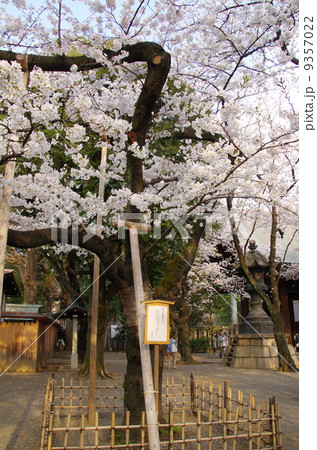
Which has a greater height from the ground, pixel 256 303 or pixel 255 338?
pixel 256 303

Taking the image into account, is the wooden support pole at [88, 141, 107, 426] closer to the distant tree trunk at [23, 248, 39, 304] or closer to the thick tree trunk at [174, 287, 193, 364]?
the thick tree trunk at [174, 287, 193, 364]

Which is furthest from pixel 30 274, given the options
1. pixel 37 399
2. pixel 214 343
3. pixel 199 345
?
pixel 199 345

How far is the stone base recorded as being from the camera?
16.2 meters

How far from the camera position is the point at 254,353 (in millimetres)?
16641

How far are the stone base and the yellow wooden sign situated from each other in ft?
41.8

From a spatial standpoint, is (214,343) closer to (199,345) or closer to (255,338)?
(199,345)

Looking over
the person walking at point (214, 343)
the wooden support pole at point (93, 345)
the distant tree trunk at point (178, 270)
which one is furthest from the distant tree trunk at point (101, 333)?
the person walking at point (214, 343)

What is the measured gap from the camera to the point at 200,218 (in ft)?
25.9

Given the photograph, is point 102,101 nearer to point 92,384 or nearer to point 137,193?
point 137,193

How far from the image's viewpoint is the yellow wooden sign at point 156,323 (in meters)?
4.77

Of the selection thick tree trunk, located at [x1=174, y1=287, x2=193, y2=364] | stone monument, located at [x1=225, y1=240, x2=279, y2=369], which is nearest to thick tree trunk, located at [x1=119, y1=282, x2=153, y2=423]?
stone monument, located at [x1=225, y1=240, x2=279, y2=369]

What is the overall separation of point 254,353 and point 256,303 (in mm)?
2278

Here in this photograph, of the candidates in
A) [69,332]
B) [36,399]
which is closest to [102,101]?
[36,399]

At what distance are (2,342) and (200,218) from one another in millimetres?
11653
